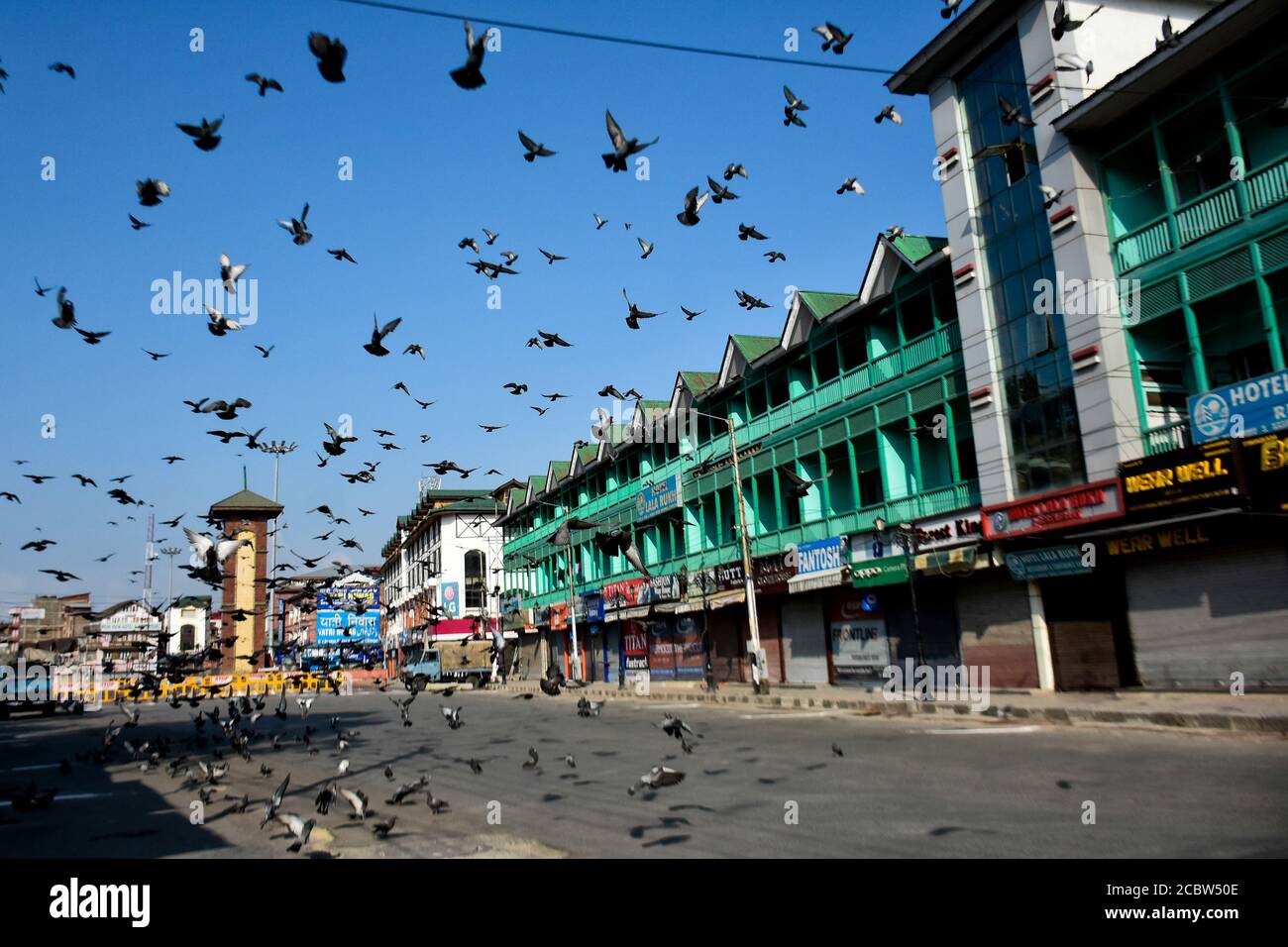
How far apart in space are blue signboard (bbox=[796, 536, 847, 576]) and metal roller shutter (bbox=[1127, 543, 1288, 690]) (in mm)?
10786

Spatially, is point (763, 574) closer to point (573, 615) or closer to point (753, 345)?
point (753, 345)

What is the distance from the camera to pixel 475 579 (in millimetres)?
83688

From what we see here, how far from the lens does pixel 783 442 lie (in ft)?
112

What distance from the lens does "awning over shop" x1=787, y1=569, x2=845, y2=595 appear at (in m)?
29.9

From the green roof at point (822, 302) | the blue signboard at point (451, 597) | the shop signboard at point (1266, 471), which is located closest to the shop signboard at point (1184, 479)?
the shop signboard at point (1266, 471)

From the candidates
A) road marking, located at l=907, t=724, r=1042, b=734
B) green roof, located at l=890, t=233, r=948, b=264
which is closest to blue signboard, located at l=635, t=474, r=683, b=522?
green roof, located at l=890, t=233, r=948, b=264

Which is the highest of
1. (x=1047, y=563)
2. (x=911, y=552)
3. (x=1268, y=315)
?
(x=1268, y=315)

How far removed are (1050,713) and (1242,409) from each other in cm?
709

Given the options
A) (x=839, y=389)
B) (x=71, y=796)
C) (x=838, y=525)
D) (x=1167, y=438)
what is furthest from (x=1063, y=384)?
(x=71, y=796)

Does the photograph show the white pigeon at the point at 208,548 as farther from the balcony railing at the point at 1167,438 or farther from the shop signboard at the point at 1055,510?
the balcony railing at the point at 1167,438

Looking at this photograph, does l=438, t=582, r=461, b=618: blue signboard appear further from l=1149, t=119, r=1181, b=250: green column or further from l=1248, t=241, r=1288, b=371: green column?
l=1248, t=241, r=1288, b=371: green column
